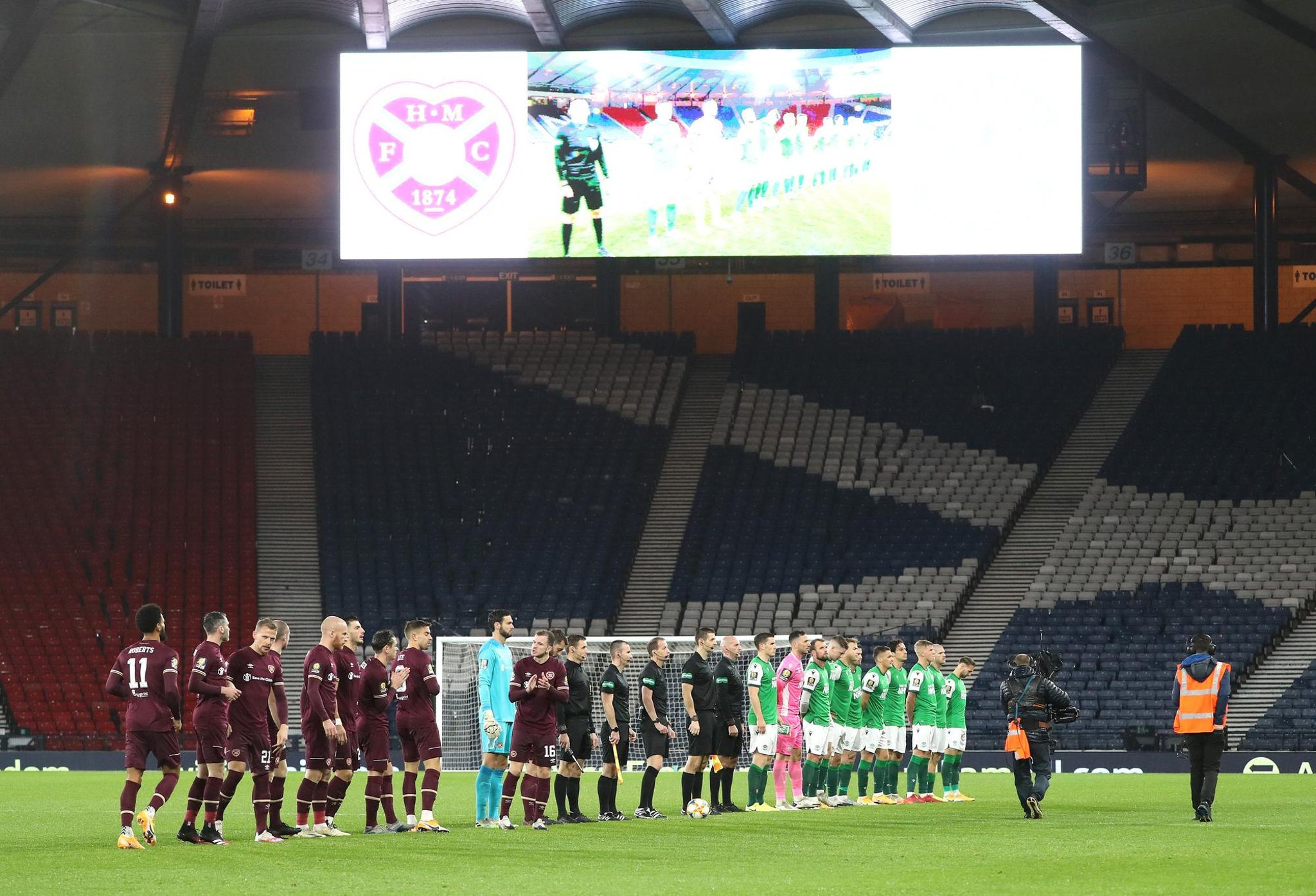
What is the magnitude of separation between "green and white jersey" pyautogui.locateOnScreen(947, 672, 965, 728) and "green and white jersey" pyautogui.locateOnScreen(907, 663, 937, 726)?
0.76 feet

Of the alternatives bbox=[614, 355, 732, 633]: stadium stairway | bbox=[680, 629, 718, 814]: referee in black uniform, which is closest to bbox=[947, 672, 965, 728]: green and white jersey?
bbox=[680, 629, 718, 814]: referee in black uniform

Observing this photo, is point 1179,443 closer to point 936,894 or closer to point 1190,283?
point 1190,283

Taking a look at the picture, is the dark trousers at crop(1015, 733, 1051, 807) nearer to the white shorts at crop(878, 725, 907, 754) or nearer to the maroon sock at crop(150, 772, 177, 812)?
the white shorts at crop(878, 725, 907, 754)

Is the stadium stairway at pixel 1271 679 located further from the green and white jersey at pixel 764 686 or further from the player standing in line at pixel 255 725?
the player standing in line at pixel 255 725

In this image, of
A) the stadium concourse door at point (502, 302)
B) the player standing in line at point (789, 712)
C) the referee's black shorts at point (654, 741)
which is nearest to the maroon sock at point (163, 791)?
the referee's black shorts at point (654, 741)

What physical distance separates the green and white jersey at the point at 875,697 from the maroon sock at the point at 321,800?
7.40 metres

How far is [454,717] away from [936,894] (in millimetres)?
18582

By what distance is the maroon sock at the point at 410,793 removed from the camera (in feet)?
58.1

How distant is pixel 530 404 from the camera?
4138 centimetres

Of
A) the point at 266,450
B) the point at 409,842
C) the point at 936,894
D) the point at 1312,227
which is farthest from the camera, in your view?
the point at 1312,227

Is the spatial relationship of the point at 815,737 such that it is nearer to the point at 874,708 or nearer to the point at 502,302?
the point at 874,708

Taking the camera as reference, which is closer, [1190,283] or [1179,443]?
[1179,443]

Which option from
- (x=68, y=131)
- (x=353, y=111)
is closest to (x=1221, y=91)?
(x=353, y=111)

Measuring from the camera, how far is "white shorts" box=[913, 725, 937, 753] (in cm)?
2281
